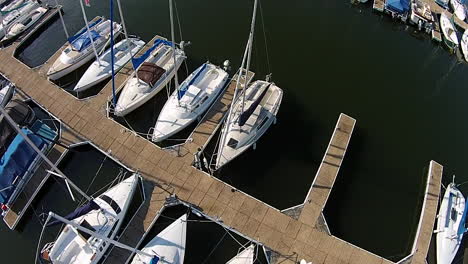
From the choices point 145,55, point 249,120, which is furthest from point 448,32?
point 145,55

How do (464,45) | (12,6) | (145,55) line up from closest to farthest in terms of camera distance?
(145,55), (464,45), (12,6)

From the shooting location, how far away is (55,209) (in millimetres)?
35344

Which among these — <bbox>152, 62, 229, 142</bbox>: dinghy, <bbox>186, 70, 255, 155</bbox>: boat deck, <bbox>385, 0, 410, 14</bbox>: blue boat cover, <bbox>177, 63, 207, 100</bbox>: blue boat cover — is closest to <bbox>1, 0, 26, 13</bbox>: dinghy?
<bbox>152, 62, 229, 142</bbox>: dinghy

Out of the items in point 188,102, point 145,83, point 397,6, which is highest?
point 397,6

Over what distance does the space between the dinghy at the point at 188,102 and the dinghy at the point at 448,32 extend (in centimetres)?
2871

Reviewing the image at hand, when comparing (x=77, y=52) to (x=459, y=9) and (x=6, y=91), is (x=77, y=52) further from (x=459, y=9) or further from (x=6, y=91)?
(x=459, y=9)

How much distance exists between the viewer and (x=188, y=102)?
38.2 metres

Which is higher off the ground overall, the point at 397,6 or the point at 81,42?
the point at 397,6

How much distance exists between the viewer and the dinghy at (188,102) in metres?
37.6

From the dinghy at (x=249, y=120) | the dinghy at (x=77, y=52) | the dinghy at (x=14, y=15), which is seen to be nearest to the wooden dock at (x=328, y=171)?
the dinghy at (x=249, y=120)

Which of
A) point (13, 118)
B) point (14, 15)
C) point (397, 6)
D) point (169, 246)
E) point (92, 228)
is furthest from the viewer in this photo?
point (397, 6)

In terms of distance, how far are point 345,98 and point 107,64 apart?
26062mm

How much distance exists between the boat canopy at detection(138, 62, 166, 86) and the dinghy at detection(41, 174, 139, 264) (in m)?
11.0

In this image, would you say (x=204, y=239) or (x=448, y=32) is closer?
(x=204, y=239)
